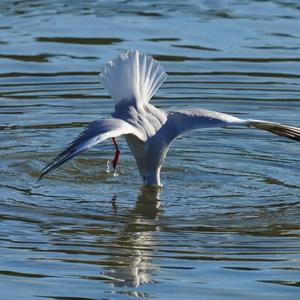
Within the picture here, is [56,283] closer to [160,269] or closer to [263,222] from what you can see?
A: [160,269]

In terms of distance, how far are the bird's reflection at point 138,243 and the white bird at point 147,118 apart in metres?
0.32

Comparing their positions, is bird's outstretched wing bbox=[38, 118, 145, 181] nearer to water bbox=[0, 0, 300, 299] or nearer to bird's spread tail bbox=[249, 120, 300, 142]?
water bbox=[0, 0, 300, 299]

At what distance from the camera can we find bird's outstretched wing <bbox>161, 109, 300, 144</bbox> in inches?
365

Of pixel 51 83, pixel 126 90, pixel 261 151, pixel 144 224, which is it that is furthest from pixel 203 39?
pixel 144 224

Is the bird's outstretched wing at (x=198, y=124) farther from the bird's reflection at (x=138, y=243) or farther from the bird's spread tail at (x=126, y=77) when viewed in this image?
the bird's reflection at (x=138, y=243)

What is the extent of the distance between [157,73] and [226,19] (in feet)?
18.5

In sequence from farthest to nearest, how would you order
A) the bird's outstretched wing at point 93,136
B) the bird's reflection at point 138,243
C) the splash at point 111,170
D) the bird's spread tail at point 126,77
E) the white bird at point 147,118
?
the splash at point 111,170 < the bird's spread tail at point 126,77 < the white bird at point 147,118 < the bird's outstretched wing at point 93,136 < the bird's reflection at point 138,243

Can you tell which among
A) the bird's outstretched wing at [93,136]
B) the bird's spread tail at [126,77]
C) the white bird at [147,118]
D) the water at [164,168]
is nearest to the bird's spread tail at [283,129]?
the white bird at [147,118]

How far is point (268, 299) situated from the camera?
7000mm

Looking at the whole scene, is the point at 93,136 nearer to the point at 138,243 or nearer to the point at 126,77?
the point at 138,243

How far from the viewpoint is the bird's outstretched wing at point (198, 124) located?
927 centimetres

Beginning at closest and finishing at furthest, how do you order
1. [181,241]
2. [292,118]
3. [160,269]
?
[160,269]
[181,241]
[292,118]

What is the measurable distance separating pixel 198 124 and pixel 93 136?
1.27 meters

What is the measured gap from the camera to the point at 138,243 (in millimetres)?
8219
